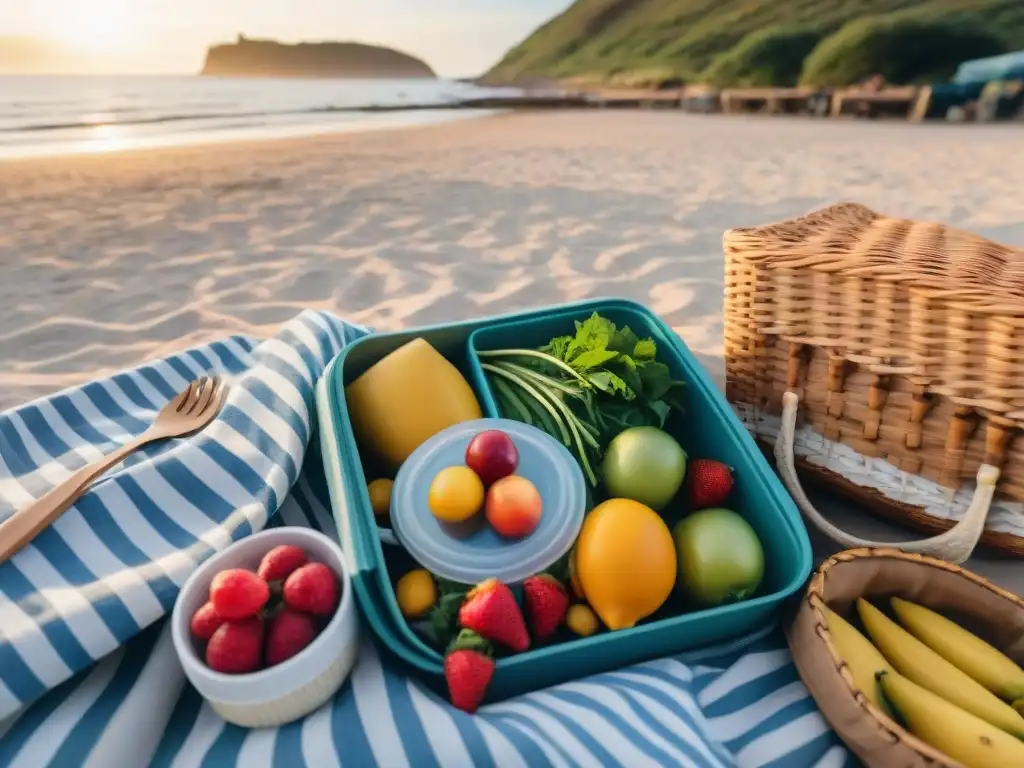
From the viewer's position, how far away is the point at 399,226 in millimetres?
3482

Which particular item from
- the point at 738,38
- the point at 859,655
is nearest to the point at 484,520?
the point at 859,655

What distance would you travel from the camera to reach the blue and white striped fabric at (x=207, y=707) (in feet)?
2.71

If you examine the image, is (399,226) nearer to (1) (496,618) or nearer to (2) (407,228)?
(2) (407,228)

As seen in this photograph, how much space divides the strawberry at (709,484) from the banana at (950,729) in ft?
1.14

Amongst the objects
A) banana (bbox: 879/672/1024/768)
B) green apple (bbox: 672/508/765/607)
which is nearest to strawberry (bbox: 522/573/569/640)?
green apple (bbox: 672/508/765/607)

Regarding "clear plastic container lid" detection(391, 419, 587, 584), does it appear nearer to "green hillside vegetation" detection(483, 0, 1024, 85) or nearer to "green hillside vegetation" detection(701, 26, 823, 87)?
"green hillside vegetation" detection(483, 0, 1024, 85)

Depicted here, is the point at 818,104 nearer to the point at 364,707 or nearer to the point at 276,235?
the point at 276,235

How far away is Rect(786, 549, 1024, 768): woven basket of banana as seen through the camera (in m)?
0.81

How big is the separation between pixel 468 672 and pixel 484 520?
12.0 inches

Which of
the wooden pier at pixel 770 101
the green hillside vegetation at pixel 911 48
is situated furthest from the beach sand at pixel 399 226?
the green hillside vegetation at pixel 911 48

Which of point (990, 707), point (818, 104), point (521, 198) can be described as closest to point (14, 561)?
point (990, 707)

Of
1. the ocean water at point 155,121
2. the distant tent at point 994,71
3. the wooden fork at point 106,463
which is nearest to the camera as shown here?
the wooden fork at point 106,463

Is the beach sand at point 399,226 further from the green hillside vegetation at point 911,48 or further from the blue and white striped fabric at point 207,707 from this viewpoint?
the green hillside vegetation at point 911,48

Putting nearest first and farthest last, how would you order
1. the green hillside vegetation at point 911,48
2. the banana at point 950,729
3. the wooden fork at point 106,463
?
the banana at point 950,729 < the wooden fork at point 106,463 < the green hillside vegetation at point 911,48
